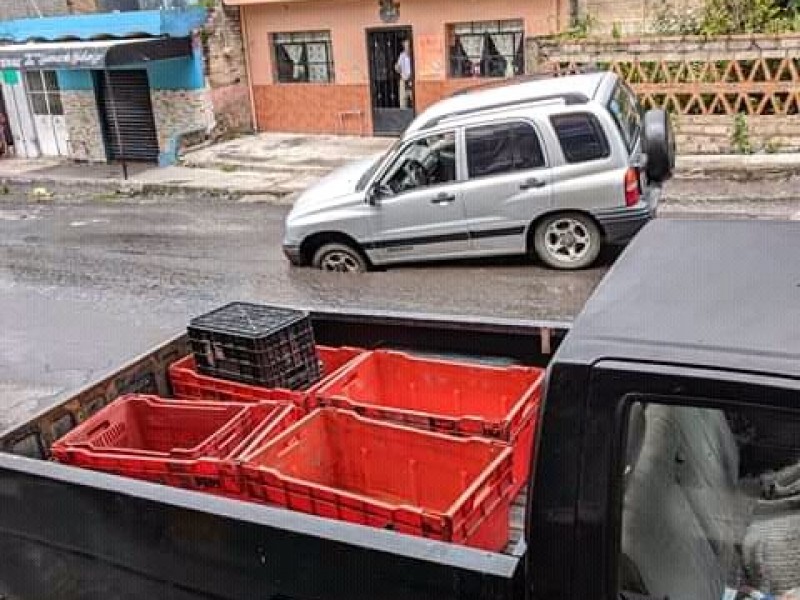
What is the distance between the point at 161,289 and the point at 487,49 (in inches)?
377

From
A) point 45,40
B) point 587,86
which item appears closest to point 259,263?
point 587,86

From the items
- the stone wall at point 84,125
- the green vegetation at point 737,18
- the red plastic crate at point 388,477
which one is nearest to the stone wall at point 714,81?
the green vegetation at point 737,18

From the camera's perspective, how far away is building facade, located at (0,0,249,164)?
19.4 m

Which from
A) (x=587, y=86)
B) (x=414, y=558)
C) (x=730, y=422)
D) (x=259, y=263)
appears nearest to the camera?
(x=730, y=422)

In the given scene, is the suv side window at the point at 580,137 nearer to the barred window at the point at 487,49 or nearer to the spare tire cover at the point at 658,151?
the spare tire cover at the point at 658,151

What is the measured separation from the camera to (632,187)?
381 inches

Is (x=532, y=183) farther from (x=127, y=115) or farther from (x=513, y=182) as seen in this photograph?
(x=127, y=115)

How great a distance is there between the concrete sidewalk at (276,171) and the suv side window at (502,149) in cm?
423

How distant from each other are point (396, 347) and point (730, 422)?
9.13 feet

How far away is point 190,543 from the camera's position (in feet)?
10.2

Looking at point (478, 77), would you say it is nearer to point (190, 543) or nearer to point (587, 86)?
point (587, 86)

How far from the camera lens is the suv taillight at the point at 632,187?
9.63 metres

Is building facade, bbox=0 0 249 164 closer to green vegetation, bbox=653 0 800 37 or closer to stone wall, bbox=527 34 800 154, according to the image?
stone wall, bbox=527 34 800 154

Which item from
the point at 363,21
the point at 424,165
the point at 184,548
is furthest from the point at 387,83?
the point at 184,548
